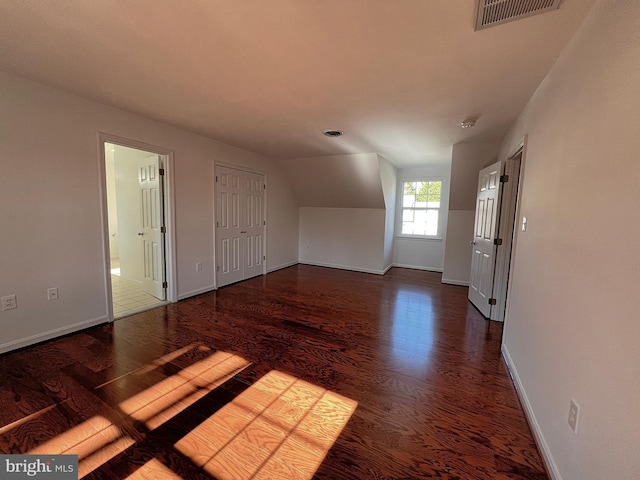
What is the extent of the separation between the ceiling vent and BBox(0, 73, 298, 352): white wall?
3.37m

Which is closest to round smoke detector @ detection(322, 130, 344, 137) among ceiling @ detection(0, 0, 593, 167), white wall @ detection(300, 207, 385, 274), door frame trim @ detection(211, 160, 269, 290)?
ceiling @ detection(0, 0, 593, 167)

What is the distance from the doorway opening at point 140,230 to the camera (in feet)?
11.5

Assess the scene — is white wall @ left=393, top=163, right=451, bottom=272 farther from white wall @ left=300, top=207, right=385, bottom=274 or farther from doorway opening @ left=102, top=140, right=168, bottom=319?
doorway opening @ left=102, top=140, right=168, bottom=319

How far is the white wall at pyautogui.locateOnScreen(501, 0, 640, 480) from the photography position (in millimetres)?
920

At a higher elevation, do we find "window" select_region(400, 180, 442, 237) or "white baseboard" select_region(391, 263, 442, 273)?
"window" select_region(400, 180, 442, 237)

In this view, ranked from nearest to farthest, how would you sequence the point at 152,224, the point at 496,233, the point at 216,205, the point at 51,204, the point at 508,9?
1. the point at 508,9
2. the point at 51,204
3. the point at 496,233
4. the point at 152,224
5. the point at 216,205

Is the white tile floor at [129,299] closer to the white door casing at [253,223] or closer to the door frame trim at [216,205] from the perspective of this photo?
the door frame trim at [216,205]

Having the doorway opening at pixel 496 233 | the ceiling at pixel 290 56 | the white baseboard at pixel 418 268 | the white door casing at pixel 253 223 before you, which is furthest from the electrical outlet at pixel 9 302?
the white baseboard at pixel 418 268

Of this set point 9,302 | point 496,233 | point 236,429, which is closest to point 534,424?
point 236,429

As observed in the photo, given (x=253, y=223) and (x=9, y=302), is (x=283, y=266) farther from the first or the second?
(x=9, y=302)

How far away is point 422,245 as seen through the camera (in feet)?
20.0

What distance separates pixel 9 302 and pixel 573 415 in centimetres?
396

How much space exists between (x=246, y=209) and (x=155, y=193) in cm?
151

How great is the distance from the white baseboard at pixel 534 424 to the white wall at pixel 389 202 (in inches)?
136
